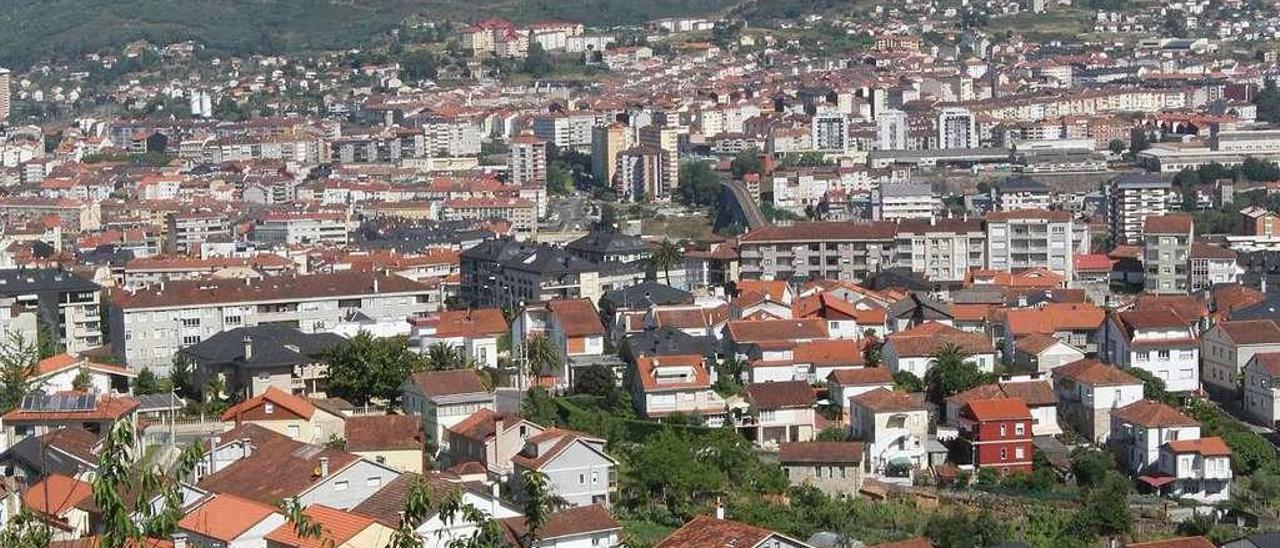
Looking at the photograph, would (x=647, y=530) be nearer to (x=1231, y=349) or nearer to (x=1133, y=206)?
(x=1231, y=349)

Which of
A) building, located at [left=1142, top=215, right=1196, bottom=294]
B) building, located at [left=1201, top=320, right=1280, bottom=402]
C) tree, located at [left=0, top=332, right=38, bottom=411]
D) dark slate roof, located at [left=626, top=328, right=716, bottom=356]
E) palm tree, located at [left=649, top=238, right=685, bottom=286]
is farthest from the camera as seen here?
building, located at [left=1142, top=215, right=1196, bottom=294]

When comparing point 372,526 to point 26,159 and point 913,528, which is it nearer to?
point 913,528

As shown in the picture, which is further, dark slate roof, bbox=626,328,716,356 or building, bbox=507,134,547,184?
building, bbox=507,134,547,184

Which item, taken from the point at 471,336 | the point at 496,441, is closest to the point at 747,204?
the point at 471,336

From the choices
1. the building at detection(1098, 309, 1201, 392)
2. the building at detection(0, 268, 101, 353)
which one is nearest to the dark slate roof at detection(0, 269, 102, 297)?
the building at detection(0, 268, 101, 353)

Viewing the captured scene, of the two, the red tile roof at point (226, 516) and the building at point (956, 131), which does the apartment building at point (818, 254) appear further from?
the building at point (956, 131)

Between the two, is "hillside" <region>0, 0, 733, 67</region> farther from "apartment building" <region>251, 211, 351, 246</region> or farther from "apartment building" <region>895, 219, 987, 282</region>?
"apartment building" <region>895, 219, 987, 282</region>

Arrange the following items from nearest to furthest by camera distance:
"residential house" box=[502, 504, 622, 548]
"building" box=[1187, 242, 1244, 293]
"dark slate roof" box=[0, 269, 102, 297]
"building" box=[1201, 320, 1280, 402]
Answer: "residential house" box=[502, 504, 622, 548] < "building" box=[1201, 320, 1280, 402] < "dark slate roof" box=[0, 269, 102, 297] < "building" box=[1187, 242, 1244, 293]
